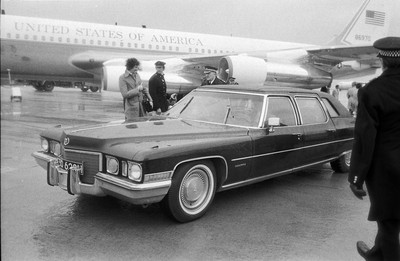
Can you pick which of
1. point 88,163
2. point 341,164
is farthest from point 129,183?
point 341,164

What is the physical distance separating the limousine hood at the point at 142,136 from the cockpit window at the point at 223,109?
22 centimetres

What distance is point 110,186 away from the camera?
3.22m

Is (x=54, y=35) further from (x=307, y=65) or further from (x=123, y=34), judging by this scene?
(x=307, y=65)

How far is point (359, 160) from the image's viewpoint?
2.50 m

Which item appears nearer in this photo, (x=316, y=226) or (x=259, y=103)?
(x=316, y=226)

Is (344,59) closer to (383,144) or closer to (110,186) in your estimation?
(383,144)

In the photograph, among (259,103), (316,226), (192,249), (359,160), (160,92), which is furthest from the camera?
(160,92)

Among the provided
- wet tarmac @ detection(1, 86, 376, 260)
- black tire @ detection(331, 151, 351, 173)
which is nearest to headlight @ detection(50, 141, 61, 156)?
wet tarmac @ detection(1, 86, 376, 260)

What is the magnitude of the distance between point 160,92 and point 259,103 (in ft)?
10.1

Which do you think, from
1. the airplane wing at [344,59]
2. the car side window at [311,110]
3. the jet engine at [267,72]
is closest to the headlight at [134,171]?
the car side window at [311,110]

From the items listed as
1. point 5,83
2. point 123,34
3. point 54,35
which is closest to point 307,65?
point 123,34

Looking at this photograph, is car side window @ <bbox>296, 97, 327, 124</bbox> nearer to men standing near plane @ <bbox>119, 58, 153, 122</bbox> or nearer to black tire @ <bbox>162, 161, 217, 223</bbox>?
black tire @ <bbox>162, 161, 217, 223</bbox>

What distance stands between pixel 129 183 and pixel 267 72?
Result: 10811 millimetres

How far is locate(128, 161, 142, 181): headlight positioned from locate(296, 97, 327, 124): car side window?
8.56 feet
